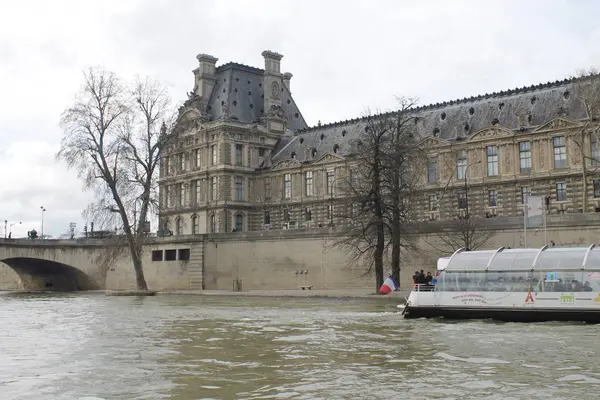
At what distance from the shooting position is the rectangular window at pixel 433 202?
6788cm

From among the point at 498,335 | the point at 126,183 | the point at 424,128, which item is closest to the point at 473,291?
the point at 498,335

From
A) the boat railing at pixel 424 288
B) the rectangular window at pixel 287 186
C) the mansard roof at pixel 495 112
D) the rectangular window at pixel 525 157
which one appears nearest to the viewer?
the boat railing at pixel 424 288

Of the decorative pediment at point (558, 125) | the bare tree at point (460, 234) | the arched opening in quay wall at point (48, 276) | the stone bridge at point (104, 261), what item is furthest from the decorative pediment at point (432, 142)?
the arched opening in quay wall at point (48, 276)

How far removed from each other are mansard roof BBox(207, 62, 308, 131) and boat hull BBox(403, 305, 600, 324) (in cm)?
5687

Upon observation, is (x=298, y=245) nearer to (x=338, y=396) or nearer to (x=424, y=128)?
(x=424, y=128)

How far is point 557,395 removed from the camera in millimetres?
12750

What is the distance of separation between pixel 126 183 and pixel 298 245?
528 inches

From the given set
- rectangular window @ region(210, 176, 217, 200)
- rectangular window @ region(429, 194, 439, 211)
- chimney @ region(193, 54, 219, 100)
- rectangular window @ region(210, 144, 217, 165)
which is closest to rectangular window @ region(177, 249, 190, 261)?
rectangular window @ region(210, 176, 217, 200)

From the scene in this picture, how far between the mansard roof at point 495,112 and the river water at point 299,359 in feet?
118

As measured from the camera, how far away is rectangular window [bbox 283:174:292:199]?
81875 millimetres

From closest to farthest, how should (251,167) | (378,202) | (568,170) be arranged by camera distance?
(378,202)
(568,170)
(251,167)

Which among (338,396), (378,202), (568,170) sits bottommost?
(338,396)

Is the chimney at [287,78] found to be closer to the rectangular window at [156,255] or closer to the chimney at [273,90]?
the chimney at [273,90]

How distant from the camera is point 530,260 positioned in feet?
90.3
